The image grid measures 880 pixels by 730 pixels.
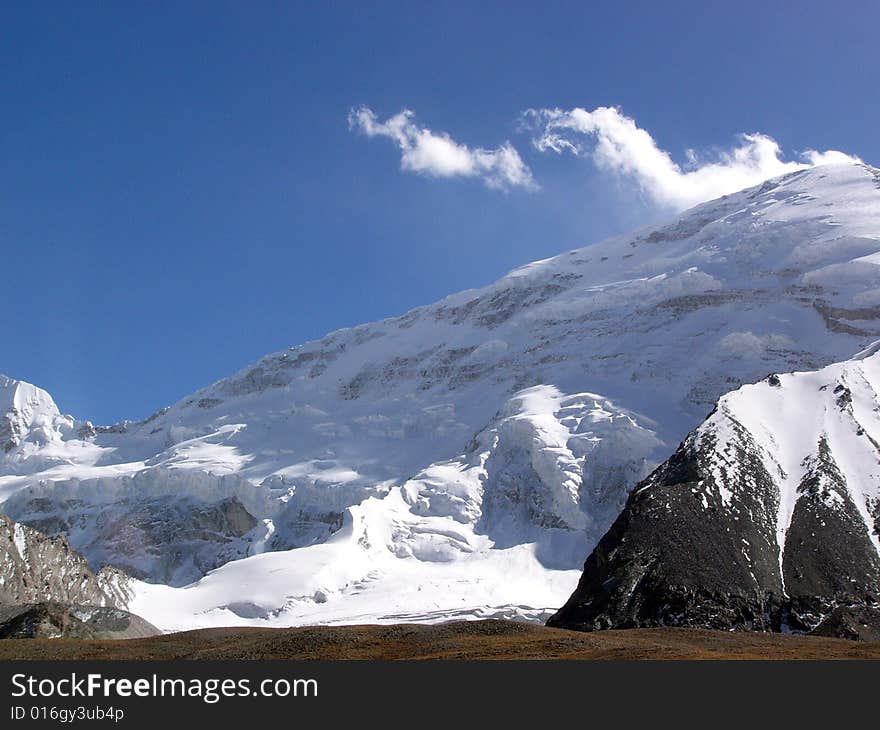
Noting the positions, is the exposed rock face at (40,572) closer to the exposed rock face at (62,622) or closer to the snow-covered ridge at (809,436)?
the exposed rock face at (62,622)

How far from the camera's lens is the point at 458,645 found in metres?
62.7

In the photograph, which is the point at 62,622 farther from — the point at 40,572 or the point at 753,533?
the point at 753,533

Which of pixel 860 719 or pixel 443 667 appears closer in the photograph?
pixel 860 719

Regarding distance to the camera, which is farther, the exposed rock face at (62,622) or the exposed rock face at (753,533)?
the exposed rock face at (753,533)

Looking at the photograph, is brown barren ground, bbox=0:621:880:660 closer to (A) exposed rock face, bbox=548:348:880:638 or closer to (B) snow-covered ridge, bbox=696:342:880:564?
(A) exposed rock face, bbox=548:348:880:638

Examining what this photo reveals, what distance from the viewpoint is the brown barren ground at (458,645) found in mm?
59500

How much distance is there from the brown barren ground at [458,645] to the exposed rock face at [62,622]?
48.0ft

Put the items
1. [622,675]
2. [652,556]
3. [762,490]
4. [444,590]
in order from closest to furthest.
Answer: [622,675] < [652,556] < [762,490] < [444,590]

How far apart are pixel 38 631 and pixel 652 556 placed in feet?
175

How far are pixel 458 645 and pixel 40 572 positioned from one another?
10018 cm

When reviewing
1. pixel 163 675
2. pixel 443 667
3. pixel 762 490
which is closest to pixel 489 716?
pixel 443 667

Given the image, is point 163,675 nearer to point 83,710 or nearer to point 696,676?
point 83,710

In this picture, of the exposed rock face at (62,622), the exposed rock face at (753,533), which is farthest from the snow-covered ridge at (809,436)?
the exposed rock face at (62,622)

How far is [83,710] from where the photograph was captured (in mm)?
41406
